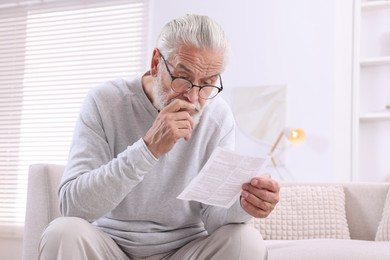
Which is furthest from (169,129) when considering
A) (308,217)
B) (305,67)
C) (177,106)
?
(305,67)

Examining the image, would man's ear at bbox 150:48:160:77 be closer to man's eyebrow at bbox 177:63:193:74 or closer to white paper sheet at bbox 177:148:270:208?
man's eyebrow at bbox 177:63:193:74

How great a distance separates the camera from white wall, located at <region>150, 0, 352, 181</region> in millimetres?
4414

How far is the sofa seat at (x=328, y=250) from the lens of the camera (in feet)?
7.57

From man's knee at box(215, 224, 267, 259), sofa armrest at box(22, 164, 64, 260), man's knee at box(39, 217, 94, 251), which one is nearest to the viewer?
man's knee at box(39, 217, 94, 251)

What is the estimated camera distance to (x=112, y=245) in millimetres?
1659

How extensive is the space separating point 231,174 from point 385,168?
3.02m

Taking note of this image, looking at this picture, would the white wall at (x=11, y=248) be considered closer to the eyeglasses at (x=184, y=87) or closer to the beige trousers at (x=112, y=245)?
the beige trousers at (x=112, y=245)

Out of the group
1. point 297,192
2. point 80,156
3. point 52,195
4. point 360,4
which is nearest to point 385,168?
point 360,4

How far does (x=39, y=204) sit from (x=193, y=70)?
0.97 m

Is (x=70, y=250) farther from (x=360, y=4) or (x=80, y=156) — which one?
(x=360, y=4)

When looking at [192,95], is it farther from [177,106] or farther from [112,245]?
[112,245]

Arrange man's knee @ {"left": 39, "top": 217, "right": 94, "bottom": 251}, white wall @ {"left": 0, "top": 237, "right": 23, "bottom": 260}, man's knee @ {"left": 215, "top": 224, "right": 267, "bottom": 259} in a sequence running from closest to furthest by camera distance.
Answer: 1. man's knee @ {"left": 39, "top": 217, "right": 94, "bottom": 251}
2. man's knee @ {"left": 215, "top": 224, "right": 267, "bottom": 259}
3. white wall @ {"left": 0, "top": 237, "right": 23, "bottom": 260}

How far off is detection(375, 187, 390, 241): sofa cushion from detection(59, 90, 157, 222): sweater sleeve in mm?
1510

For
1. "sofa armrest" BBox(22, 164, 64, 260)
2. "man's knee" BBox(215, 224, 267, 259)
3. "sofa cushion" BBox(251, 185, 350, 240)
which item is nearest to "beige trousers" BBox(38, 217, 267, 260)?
"man's knee" BBox(215, 224, 267, 259)
